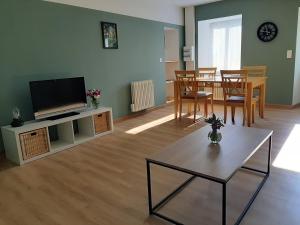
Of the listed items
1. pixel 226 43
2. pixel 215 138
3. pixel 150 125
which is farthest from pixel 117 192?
pixel 226 43

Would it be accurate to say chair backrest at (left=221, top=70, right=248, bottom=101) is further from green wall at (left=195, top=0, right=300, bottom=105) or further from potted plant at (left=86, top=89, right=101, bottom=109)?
potted plant at (left=86, top=89, right=101, bottom=109)

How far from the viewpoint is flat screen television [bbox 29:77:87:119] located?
3250 millimetres

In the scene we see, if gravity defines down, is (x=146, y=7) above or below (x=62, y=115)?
above

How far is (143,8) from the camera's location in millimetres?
4980

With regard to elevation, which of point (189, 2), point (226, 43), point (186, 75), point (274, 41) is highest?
point (189, 2)

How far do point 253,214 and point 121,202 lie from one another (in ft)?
3.53

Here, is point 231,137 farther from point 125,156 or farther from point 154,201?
point 125,156

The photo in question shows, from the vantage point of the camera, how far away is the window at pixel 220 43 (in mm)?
6062

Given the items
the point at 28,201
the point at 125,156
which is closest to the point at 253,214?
the point at 125,156

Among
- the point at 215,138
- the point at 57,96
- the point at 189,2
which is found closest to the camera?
the point at 215,138

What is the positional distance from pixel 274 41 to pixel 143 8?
2858mm

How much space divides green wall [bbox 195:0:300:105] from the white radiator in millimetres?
2299

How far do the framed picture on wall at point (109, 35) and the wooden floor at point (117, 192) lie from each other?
6.59ft

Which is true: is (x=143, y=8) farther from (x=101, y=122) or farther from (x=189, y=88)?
(x=101, y=122)
